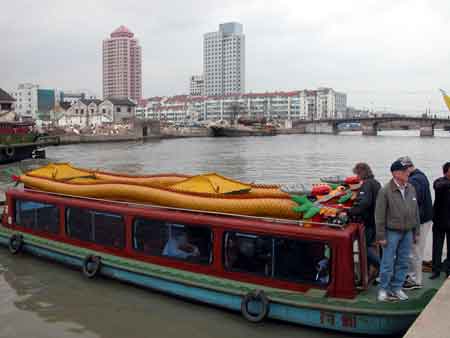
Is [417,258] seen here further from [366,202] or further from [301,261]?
[301,261]

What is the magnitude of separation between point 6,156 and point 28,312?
33861 mm

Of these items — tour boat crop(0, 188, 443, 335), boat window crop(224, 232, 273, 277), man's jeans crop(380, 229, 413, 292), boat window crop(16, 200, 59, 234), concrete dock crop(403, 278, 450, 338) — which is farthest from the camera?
boat window crop(16, 200, 59, 234)

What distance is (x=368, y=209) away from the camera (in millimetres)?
6676

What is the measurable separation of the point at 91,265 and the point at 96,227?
0.67 m

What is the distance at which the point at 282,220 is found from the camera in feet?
22.9

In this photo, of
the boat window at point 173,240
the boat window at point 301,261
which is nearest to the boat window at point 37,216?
the boat window at point 173,240

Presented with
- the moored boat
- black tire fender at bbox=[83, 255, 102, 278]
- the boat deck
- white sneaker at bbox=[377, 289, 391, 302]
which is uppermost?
the moored boat

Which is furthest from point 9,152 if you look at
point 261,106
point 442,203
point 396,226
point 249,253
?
point 261,106

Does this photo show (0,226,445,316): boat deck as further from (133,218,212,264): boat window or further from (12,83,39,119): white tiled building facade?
(12,83,39,119): white tiled building facade

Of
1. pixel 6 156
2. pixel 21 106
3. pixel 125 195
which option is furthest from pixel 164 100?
pixel 125 195

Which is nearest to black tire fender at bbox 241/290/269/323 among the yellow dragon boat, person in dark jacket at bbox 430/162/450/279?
the yellow dragon boat

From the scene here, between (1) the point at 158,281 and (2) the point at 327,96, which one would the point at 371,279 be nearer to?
(1) the point at 158,281

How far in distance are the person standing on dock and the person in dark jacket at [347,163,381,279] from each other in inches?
22.9

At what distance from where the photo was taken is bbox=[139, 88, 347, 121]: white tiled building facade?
573 feet
